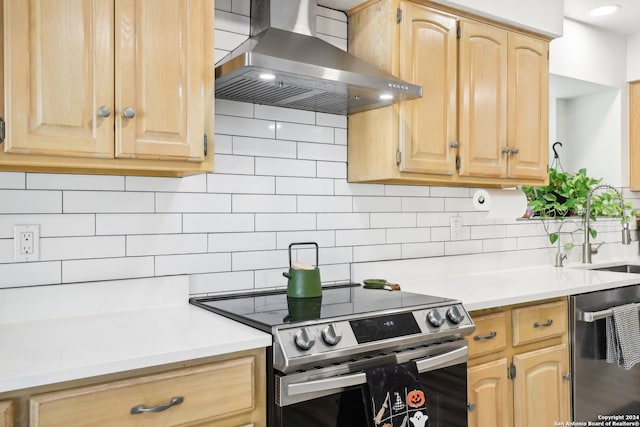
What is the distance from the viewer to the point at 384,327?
5.93 feet

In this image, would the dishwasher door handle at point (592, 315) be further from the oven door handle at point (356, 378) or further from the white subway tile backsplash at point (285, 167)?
the white subway tile backsplash at point (285, 167)

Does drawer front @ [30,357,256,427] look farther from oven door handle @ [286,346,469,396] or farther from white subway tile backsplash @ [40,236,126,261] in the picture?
white subway tile backsplash @ [40,236,126,261]

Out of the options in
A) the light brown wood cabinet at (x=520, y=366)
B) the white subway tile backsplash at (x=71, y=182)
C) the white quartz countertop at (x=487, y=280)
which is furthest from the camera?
the white quartz countertop at (x=487, y=280)

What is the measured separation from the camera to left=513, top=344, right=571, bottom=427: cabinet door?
236 cm

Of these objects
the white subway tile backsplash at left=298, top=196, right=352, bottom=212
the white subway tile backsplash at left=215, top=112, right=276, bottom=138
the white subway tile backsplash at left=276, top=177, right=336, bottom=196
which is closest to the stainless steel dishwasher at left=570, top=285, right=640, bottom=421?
Answer: the white subway tile backsplash at left=298, top=196, right=352, bottom=212

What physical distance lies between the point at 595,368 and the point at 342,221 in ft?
4.61

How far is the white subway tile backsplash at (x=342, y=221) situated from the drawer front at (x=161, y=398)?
1050 millimetres

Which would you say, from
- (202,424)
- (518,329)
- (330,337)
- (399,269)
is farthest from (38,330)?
(518,329)

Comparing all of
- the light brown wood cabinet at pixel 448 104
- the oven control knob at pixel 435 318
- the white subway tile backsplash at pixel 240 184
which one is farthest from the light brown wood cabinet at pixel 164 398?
the light brown wood cabinet at pixel 448 104

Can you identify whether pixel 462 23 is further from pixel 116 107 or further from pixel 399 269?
pixel 116 107

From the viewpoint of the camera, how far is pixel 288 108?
2436 mm

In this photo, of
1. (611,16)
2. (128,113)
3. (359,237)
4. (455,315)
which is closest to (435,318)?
(455,315)

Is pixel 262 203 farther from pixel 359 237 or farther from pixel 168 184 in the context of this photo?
pixel 359 237

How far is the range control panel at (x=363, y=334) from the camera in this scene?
1.60m
